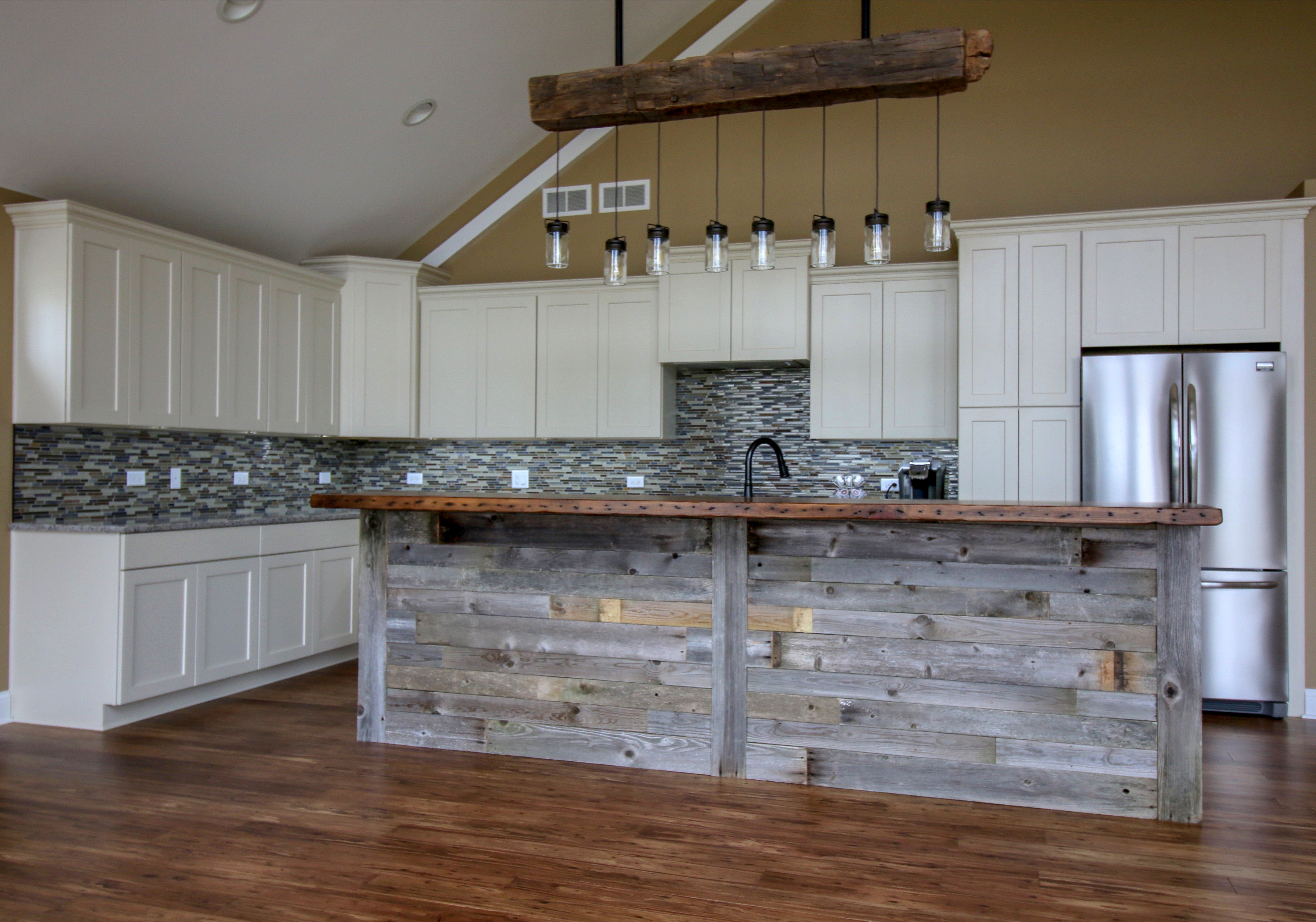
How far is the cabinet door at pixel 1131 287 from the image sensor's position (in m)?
4.51

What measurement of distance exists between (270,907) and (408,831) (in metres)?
0.52

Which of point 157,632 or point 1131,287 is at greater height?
point 1131,287

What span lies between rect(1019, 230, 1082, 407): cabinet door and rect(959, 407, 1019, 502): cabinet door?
14 centimetres

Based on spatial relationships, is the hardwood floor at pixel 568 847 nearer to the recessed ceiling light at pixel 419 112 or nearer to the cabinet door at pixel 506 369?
the cabinet door at pixel 506 369

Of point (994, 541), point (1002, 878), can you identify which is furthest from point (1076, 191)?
point (1002, 878)

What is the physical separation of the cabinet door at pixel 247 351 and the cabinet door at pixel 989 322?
12.1ft

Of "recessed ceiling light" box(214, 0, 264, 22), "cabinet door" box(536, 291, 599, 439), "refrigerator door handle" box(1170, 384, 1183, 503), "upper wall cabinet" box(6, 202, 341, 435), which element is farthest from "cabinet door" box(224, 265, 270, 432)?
"refrigerator door handle" box(1170, 384, 1183, 503)

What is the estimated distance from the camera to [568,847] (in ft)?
8.91

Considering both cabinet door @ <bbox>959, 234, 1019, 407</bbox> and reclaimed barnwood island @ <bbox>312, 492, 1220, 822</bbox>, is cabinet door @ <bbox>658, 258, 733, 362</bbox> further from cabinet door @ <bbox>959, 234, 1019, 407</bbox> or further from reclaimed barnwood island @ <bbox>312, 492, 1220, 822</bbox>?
reclaimed barnwood island @ <bbox>312, 492, 1220, 822</bbox>

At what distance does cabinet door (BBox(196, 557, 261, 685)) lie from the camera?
439cm

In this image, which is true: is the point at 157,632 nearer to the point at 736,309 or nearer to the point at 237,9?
the point at 237,9

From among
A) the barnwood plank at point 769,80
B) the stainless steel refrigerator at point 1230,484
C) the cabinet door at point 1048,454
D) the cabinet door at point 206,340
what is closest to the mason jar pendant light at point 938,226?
the barnwood plank at point 769,80

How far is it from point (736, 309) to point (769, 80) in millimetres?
2107

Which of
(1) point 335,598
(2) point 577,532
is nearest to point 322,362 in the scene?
(1) point 335,598
